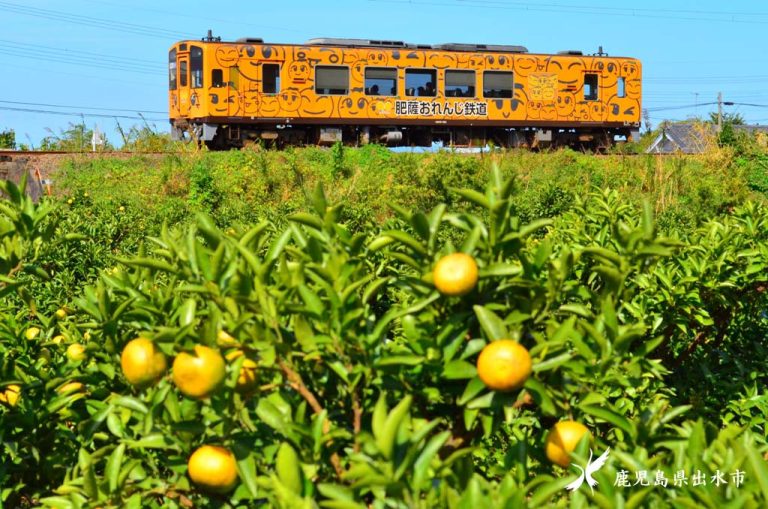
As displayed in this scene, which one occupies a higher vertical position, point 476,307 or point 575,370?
point 476,307

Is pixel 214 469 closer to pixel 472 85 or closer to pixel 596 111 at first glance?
pixel 472 85

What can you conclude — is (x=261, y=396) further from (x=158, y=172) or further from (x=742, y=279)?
(x=158, y=172)

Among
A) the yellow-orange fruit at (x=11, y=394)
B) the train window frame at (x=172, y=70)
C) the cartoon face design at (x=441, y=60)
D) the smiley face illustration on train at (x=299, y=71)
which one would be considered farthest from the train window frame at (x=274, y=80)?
the yellow-orange fruit at (x=11, y=394)

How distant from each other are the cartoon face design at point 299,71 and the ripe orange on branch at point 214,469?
22198 millimetres

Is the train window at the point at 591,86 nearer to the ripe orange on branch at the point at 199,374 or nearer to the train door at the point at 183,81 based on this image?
the train door at the point at 183,81

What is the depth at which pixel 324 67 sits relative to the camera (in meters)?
23.8

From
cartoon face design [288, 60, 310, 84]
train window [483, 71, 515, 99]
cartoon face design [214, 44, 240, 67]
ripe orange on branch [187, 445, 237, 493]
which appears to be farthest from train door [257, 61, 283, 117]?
ripe orange on branch [187, 445, 237, 493]

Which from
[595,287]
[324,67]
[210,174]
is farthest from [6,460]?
[324,67]

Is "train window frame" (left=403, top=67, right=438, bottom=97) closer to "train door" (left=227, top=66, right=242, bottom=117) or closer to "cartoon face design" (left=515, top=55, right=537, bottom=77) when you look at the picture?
"cartoon face design" (left=515, top=55, right=537, bottom=77)

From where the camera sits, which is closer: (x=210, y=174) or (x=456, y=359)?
(x=456, y=359)

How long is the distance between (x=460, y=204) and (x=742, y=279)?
31.7 ft

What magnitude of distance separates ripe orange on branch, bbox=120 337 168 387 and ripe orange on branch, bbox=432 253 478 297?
0.69 meters

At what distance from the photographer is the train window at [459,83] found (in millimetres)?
24828

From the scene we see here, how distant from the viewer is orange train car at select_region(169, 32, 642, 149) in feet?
76.5
